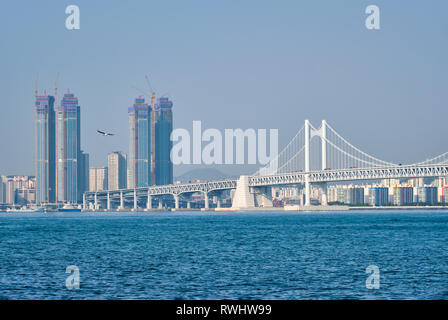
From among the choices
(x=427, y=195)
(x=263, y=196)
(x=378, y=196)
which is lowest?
(x=378, y=196)

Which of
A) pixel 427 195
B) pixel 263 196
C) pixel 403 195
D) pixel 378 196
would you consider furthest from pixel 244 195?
pixel 427 195

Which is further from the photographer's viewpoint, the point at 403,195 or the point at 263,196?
the point at 403,195

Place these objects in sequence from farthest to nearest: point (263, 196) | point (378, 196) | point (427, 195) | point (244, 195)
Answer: point (378, 196), point (427, 195), point (263, 196), point (244, 195)

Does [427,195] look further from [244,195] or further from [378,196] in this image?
[244,195]

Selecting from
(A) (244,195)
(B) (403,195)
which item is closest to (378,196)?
(B) (403,195)

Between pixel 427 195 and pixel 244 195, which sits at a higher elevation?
pixel 244 195

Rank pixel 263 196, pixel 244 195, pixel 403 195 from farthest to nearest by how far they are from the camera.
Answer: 1. pixel 403 195
2. pixel 263 196
3. pixel 244 195

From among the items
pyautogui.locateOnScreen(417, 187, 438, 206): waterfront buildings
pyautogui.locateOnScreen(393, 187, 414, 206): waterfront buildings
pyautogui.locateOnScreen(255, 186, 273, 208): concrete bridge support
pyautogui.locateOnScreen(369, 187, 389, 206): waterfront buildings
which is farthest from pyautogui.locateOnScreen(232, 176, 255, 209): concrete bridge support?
pyautogui.locateOnScreen(417, 187, 438, 206): waterfront buildings

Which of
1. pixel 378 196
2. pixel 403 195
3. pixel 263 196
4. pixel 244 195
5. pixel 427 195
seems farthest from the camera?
pixel 378 196

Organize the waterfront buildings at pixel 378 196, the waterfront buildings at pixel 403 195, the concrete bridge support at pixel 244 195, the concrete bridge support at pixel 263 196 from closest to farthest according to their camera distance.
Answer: the concrete bridge support at pixel 244 195, the concrete bridge support at pixel 263 196, the waterfront buildings at pixel 403 195, the waterfront buildings at pixel 378 196

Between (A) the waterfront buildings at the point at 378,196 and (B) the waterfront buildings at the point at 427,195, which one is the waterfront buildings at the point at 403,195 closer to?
(B) the waterfront buildings at the point at 427,195

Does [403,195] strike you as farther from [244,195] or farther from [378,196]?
[244,195]

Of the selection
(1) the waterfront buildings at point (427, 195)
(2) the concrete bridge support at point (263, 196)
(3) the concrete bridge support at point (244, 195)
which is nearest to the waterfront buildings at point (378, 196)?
(1) the waterfront buildings at point (427, 195)
